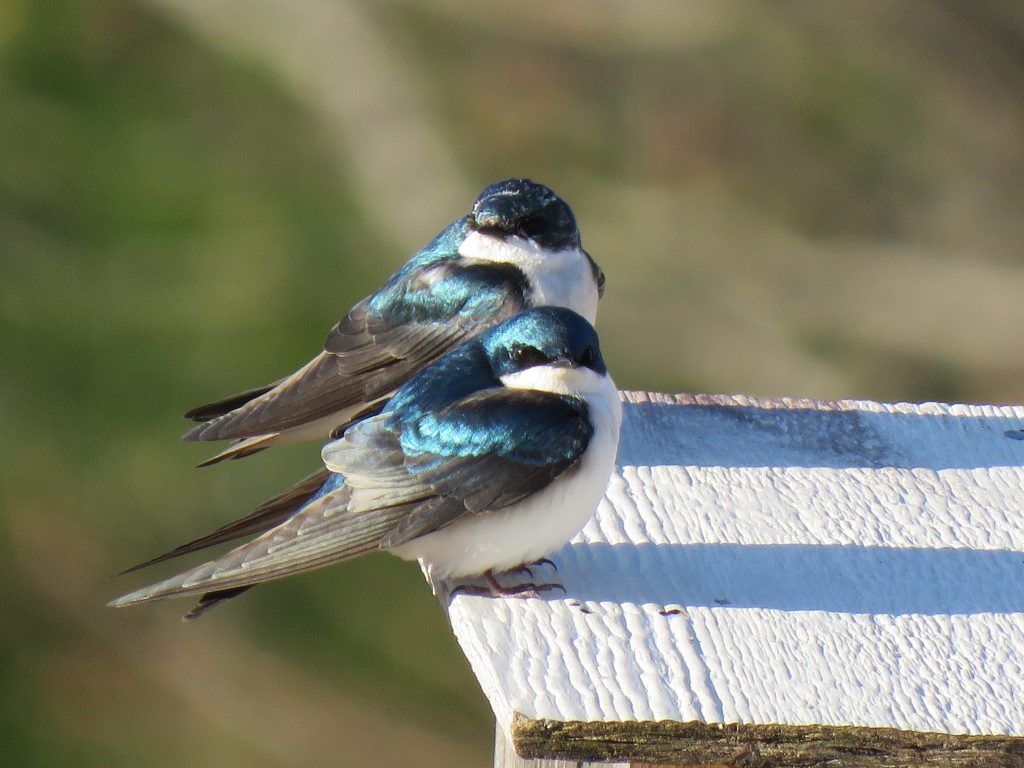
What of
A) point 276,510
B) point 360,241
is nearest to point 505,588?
point 276,510

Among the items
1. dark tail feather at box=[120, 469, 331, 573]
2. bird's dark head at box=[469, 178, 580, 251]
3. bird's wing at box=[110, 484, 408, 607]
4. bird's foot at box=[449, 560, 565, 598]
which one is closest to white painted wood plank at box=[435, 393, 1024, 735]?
bird's foot at box=[449, 560, 565, 598]

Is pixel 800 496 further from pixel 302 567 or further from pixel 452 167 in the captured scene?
pixel 452 167

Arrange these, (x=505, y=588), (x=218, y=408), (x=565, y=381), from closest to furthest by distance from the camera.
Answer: (x=505, y=588)
(x=565, y=381)
(x=218, y=408)

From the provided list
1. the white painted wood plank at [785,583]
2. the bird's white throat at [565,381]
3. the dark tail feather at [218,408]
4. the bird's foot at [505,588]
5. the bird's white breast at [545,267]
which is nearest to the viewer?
the white painted wood plank at [785,583]

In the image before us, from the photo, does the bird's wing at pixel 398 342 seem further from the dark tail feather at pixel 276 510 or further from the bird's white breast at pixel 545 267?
the dark tail feather at pixel 276 510

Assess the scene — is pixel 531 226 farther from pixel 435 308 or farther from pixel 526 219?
pixel 435 308

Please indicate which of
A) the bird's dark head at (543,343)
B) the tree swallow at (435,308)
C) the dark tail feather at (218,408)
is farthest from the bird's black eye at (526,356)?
the dark tail feather at (218,408)
